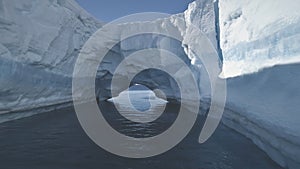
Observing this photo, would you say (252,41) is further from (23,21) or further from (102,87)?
(102,87)

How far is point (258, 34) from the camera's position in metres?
7.12

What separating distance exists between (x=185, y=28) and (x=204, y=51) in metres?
4.40

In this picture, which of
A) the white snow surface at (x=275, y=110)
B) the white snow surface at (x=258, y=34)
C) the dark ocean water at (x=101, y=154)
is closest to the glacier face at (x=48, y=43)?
the dark ocean water at (x=101, y=154)

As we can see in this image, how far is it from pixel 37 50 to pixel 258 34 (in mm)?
10976

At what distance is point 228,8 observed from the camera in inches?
405

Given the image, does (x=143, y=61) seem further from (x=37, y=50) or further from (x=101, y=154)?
(x=101, y=154)

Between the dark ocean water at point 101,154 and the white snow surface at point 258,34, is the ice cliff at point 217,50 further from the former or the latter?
the dark ocean water at point 101,154

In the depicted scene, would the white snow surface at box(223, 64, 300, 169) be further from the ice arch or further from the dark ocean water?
the ice arch

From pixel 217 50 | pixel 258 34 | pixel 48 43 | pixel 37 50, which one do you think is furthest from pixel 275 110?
pixel 48 43

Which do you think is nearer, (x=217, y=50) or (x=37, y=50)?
(x=37, y=50)

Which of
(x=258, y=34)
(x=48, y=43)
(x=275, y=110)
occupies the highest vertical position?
(x=48, y=43)

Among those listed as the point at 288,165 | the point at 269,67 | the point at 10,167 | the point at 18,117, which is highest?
the point at 269,67

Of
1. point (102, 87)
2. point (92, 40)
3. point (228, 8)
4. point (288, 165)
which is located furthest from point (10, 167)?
point (102, 87)

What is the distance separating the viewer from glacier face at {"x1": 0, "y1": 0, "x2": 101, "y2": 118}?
9.60 metres
